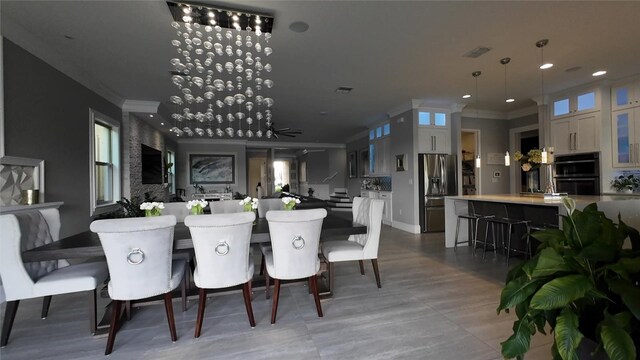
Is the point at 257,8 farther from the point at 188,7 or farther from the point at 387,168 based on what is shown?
the point at 387,168

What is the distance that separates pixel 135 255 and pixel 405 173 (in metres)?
5.57

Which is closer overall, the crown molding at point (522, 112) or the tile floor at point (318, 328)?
the tile floor at point (318, 328)

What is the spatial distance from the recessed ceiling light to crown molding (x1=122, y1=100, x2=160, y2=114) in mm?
4051

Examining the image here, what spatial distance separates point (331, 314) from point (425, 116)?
198 inches

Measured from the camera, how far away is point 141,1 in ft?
8.16

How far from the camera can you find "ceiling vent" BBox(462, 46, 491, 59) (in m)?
3.49

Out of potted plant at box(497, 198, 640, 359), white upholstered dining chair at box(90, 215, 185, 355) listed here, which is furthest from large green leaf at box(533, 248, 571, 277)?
white upholstered dining chair at box(90, 215, 185, 355)

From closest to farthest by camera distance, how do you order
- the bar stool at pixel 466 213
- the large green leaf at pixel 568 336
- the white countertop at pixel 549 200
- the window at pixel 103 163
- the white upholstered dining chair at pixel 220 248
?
1. the large green leaf at pixel 568 336
2. the white upholstered dining chair at pixel 220 248
3. the white countertop at pixel 549 200
4. the window at pixel 103 163
5. the bar stool at pixel 466 213

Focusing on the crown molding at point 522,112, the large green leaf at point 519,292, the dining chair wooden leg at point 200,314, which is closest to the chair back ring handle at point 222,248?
the dining chair wooden leg at point 200,314

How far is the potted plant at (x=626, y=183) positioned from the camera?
4.53 metres

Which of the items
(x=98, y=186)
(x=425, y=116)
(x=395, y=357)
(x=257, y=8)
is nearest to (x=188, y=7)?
(x=257, y=8)

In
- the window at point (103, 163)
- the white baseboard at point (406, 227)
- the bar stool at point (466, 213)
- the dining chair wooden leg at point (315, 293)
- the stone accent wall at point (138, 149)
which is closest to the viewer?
the dining chair wooden leg at point (315, 293)

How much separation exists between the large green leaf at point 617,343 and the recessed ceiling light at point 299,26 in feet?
10.0

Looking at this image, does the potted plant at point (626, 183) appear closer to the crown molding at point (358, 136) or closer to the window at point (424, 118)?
the window at point (424, 118)
